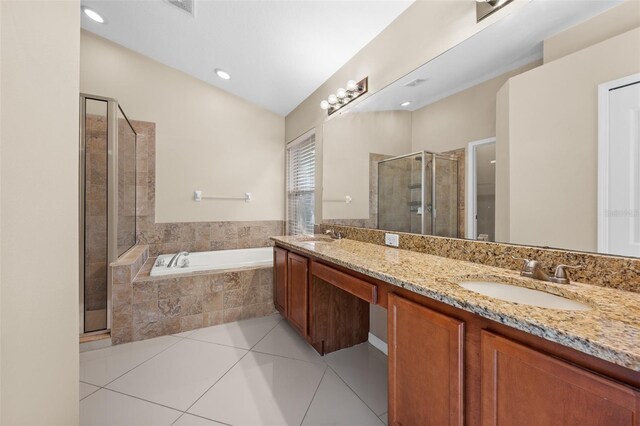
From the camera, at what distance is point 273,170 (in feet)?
12.5

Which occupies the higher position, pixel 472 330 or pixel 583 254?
pixel 583 254

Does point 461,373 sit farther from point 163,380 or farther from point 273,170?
point 273,170

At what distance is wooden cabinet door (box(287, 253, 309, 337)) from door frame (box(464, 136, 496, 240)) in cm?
107

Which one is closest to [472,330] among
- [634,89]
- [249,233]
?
[634,89]

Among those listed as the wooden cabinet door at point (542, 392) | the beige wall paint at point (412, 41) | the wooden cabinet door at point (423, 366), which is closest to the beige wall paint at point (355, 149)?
the beige wall paint at point (412, 41)

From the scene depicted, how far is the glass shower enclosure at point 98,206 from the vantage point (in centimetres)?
216

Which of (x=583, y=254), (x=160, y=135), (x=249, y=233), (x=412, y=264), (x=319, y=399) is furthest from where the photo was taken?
(x=249, y=233)

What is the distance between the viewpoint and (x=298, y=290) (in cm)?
206

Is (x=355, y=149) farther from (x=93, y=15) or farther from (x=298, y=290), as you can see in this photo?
(x=93, y=15)

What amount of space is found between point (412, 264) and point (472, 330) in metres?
0.50

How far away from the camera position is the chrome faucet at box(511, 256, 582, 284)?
3.21 feet

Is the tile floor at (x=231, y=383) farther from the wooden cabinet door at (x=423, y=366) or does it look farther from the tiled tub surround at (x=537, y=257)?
the tiled tub surround at (x=537, y=257)

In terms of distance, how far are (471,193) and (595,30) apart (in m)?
0.73

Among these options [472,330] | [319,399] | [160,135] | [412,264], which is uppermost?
[160,135]
